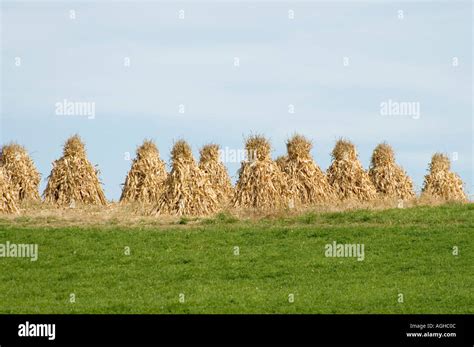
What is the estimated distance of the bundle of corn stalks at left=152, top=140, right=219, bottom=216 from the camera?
47.1 m

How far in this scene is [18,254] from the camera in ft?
123

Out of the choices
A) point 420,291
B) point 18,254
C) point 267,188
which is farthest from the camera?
point 267,188

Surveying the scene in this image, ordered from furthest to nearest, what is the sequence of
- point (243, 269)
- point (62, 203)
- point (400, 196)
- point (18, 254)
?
1. point (400, 196)
2. point (62, 203)
3. point (18, 254)
4. point (243, 269)

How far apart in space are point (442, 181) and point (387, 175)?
3.66 meters

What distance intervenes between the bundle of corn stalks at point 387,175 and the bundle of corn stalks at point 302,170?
849 centimetres

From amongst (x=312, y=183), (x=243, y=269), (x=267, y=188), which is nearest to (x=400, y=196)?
(x=312, y=183)

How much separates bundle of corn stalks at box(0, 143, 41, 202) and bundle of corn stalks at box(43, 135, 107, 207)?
340 centimetres

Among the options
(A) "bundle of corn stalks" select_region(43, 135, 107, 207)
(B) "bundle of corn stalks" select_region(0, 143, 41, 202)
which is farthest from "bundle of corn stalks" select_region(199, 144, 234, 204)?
(B) "bundle of corn stalks" select_region(0, 143, 41, 202)

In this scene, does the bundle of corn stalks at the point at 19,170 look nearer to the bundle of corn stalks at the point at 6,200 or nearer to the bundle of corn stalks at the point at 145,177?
the bundle of corn stalks at the point at 145,177

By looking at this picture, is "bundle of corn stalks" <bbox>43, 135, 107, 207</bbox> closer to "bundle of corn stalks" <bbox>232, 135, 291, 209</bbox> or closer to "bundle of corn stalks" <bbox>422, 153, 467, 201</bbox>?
"bundle of corn stalks" <bbox>232, 135, 291, 209</bbox>

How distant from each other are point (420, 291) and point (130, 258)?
1136 cm

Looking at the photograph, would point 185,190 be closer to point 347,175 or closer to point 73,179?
point 73,179

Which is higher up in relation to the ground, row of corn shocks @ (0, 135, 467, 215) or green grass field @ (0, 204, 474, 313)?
row of corn shocks @ (0, 135, 467, 215)
